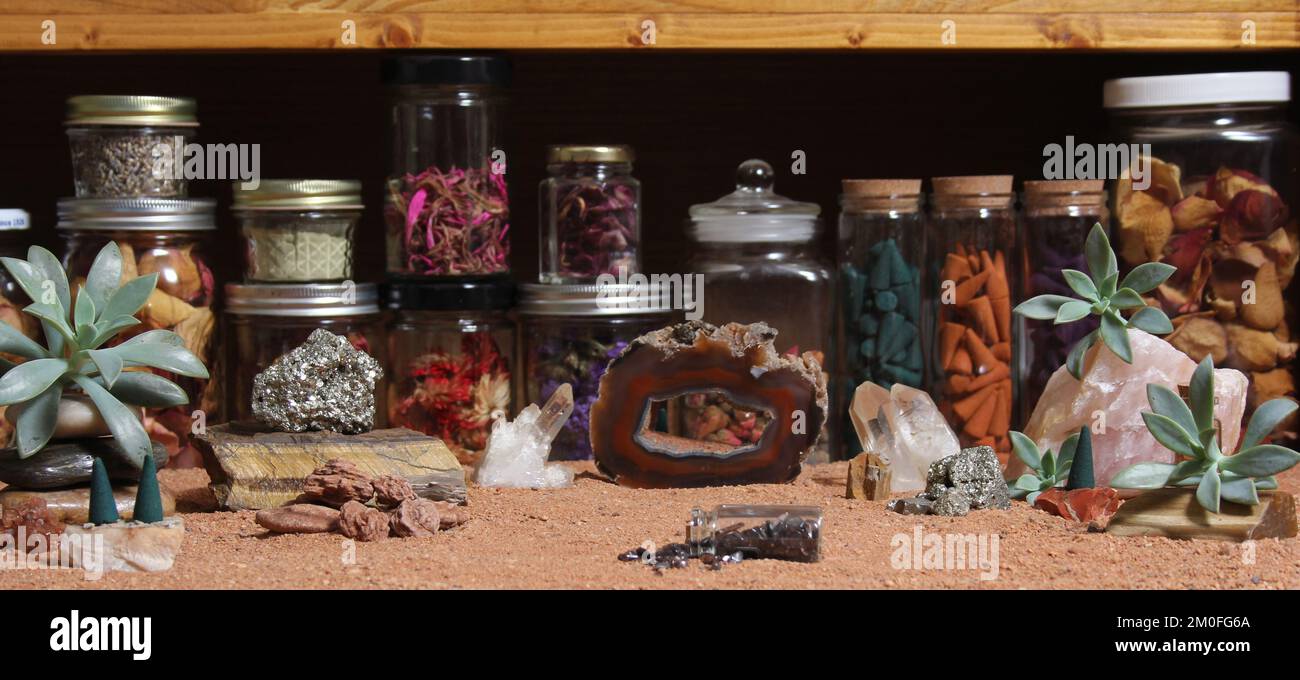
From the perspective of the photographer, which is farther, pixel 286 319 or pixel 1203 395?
pixel 286 319

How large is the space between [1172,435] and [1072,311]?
0.75 ft

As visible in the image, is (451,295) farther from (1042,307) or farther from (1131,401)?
(1131,401)

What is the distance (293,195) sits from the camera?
6.80 feet

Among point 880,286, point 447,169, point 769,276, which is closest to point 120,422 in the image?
point 447,169

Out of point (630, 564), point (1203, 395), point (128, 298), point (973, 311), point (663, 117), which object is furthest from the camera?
point (663, 117)

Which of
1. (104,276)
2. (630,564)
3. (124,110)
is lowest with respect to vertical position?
(630,564)

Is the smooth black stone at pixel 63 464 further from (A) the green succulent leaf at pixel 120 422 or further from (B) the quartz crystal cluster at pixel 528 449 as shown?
(B) the quartz crystal cluster at pixel 528 449

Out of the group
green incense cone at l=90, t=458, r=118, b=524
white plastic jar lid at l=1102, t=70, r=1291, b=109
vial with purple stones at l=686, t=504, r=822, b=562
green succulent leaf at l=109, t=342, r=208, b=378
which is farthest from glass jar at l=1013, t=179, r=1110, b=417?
green incense cone at l=90, t=458, r=118, b=524

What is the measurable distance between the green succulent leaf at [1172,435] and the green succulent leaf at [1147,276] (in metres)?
0.23

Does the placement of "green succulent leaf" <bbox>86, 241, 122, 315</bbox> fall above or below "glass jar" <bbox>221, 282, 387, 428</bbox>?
above

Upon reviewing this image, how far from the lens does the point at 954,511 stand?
1.77 m

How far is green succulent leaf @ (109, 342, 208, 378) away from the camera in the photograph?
1.73 meters

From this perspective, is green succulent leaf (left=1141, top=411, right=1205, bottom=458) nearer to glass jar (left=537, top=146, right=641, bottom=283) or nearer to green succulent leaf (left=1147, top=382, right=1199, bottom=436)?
green succulent leaf (left=1147, top=382, right=1199, bottom=436)

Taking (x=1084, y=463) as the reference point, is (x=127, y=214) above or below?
above
